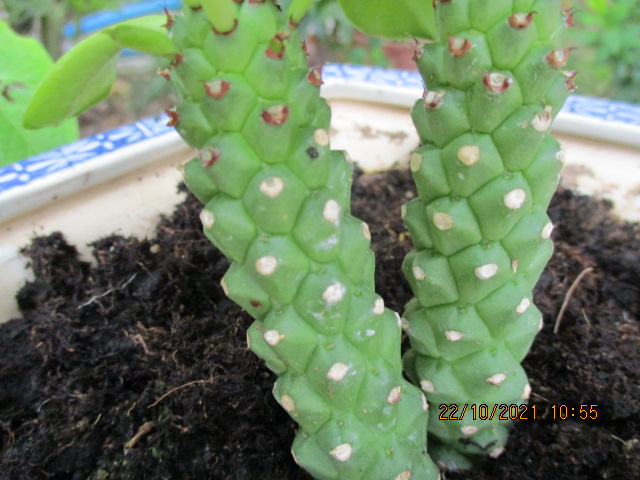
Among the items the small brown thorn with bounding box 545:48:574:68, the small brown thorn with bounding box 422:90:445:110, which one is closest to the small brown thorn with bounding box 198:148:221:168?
the small brown thorn with bounding box 422:90:445:110

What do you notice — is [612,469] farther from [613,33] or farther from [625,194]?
[613,33]

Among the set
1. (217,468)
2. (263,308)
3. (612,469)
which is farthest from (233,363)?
(612,469)

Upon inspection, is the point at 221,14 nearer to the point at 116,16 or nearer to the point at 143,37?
the point at 143,37

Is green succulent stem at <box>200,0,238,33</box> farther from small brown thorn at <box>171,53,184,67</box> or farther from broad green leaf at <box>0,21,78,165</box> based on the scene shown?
broad green leaf at <box>0,21,78,165</box>

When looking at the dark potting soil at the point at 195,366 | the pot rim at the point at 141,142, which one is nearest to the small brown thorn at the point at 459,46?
the dark potting soil at the point at 195,366

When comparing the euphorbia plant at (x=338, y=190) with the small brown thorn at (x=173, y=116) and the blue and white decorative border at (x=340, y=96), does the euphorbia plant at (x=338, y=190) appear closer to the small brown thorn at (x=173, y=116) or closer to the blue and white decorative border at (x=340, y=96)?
the small brown thorn at (x=173, y=116)
